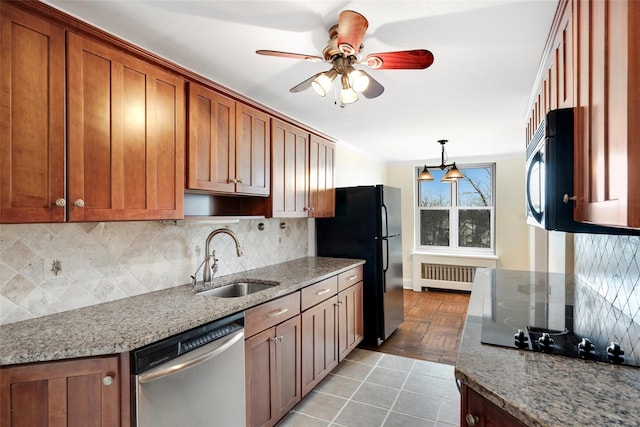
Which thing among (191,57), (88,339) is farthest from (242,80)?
(88,339)

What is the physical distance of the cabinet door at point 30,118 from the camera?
1.23 metres

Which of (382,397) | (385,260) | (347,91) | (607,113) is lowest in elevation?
(382,397)

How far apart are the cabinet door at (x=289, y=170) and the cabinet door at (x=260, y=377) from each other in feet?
3.50

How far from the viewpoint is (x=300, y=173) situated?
3084 mm

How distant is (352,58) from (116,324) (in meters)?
1.68

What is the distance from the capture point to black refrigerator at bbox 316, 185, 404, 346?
3.45 meters

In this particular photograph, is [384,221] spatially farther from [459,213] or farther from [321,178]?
[459,213]

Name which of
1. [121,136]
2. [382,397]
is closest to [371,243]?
[382,397]

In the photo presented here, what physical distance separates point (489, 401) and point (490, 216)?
5.21 meters

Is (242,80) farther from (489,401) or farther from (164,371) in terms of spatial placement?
(489,401)

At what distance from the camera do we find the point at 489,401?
99 centimetres

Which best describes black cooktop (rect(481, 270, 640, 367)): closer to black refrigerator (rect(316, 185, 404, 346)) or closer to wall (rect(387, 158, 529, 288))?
black refrigerator (rect(316, 185, 404, 346))

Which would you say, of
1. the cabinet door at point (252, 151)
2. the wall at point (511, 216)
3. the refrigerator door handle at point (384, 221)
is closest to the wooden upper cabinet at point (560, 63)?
the refrigerator door handle at point (384, 221)

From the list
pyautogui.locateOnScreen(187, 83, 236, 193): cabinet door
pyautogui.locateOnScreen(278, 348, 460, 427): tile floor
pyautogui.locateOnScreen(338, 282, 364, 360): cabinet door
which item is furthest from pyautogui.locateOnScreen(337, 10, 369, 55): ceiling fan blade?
pyautogui.locateOnScreen(278, 348, 460, 427): tile floor
